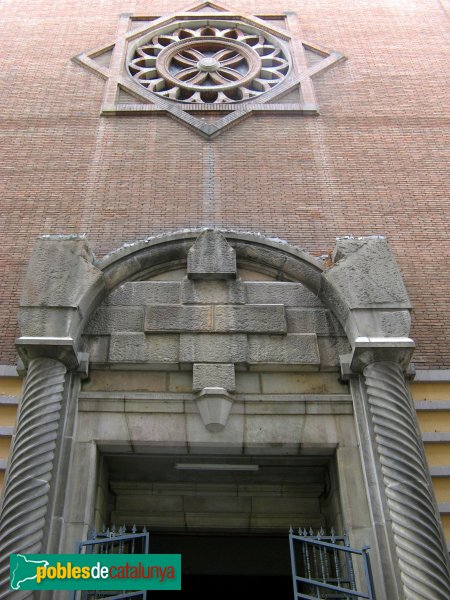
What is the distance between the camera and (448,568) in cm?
576

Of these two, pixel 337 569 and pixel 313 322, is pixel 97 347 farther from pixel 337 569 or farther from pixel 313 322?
pixel 337 569

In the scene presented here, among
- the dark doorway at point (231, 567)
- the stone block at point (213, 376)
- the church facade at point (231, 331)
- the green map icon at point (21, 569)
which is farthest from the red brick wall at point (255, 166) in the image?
the dark doorway at point (231, 567)

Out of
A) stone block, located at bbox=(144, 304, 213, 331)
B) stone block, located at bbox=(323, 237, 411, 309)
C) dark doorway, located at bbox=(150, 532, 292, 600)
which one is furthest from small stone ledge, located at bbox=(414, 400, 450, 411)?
dark doorway, located at bbox=(150, 532, 292, 600)

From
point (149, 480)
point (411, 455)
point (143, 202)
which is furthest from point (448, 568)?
point (143, 202)

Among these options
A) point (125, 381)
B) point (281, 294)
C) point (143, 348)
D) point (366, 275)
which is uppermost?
point (281, 294)

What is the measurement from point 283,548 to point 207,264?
470cm

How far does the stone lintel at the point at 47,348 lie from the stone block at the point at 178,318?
100 cm

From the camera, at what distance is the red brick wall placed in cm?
934

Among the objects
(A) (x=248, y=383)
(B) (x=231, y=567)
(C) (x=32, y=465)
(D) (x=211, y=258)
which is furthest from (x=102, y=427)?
(B) (x=231, y=567)

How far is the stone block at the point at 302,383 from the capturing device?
23.2 ft

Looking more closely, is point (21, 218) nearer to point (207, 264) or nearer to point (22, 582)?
point (207, 264)

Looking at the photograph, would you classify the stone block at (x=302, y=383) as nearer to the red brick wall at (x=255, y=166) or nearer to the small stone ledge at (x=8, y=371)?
the red brick wall at (x=255, y=166)

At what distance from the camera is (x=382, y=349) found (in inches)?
264

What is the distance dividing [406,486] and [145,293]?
3.75 m
